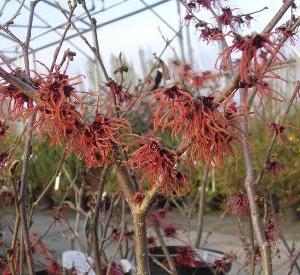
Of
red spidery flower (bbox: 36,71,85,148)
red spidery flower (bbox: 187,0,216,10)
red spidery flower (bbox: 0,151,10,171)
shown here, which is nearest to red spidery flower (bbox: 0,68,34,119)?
red spidery flower (bbox: 36,71,85,148)

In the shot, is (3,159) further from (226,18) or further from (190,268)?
(190,268)

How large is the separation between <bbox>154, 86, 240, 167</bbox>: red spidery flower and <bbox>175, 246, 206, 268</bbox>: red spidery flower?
1981mm

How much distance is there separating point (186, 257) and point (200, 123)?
2.09 m

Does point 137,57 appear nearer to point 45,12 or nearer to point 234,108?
point 45,12

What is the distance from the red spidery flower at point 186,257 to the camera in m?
2.82

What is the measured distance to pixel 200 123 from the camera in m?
0.85

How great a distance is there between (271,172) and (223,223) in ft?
14.6

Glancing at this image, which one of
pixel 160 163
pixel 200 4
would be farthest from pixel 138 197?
pixel 200 4

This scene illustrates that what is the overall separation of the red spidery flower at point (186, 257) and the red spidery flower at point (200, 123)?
78.0 inches

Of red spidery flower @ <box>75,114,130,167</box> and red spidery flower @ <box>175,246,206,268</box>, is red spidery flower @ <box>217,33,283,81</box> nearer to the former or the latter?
red spidery flower @ <box>75,114,130,167</box>

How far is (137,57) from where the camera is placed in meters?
10.6

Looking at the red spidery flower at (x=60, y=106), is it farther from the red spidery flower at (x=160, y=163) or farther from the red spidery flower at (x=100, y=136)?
the red spidery flower at (x=160, y=163)

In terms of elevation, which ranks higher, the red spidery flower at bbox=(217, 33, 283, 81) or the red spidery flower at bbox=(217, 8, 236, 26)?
the red spidery flower at bbox=(217, 8, 236, 26)

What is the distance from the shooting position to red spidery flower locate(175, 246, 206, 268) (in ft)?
9.26
